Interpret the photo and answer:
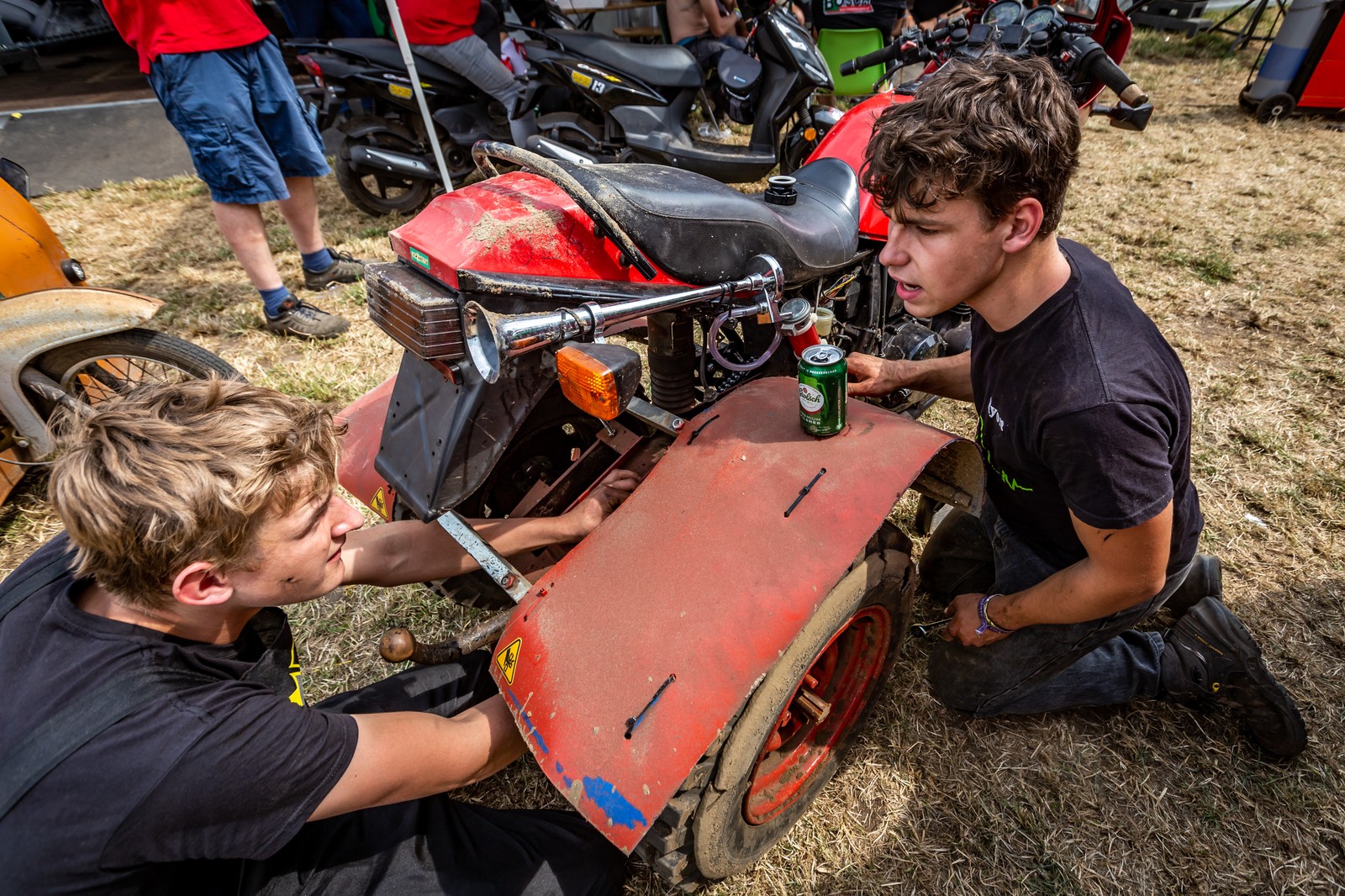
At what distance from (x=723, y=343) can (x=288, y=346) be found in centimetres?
291

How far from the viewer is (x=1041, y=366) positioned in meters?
1.49

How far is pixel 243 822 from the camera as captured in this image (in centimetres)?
115

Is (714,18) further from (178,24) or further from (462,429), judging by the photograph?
(462,429)

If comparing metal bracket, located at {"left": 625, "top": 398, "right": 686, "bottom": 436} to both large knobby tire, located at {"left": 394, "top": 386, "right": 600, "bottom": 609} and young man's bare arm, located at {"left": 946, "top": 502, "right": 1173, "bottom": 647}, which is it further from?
young man's bare arm, located at {"left": 946, "top": 502, "right": 1173, "bottom": 647}

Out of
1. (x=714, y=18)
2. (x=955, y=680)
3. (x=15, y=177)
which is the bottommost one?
(x=955, y=680)

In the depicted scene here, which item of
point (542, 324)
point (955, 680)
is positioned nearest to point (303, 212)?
point (542, 324)

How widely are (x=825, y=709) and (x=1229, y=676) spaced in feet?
3.87

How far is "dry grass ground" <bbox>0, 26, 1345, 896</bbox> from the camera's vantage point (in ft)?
6.13

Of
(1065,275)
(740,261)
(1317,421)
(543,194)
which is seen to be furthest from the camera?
(1317,421)

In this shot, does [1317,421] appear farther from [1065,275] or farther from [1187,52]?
[1187,52]

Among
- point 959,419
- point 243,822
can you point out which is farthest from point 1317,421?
point 243,822

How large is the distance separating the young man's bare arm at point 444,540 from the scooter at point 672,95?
3678mm

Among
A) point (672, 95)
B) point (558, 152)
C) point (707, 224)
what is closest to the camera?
point (707, 224)

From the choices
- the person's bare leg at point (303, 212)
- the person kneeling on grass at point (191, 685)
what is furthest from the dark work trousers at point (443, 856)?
the person's bare leg at point (303, 212)
